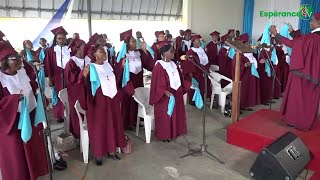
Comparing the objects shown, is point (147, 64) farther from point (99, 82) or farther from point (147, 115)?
point (99, 82)

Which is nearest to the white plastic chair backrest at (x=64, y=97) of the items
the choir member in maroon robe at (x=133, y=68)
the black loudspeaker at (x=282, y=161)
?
the choir member in maroon robe at (x=133, y=68)

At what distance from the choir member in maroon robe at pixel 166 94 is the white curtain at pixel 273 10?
24.6 ft

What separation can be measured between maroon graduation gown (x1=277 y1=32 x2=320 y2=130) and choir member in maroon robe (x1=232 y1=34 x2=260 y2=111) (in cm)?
158

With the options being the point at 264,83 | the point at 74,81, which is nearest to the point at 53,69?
the point at 74,81

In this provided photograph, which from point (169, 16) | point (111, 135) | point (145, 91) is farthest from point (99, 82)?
point (169, 16)

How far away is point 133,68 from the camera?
15.5 feet

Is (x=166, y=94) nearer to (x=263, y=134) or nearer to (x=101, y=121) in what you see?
(x=101, y=121)

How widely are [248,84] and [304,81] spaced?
79.8 inches

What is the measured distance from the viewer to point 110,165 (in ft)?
11.9

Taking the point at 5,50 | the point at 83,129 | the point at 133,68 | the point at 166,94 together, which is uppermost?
the point at 5,50

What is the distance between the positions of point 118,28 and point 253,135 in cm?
701

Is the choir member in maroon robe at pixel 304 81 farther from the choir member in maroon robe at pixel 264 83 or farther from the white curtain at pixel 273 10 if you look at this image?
the white curtain at pixel 273 10

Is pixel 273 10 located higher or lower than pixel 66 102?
higher

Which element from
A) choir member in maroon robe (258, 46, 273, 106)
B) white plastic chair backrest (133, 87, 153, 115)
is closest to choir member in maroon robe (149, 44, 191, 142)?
white plastic chair backrest (133, 87, 153, 115)
